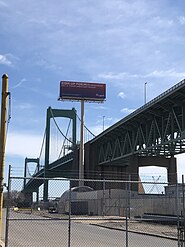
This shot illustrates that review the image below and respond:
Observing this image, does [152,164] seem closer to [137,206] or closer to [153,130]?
[153,130]

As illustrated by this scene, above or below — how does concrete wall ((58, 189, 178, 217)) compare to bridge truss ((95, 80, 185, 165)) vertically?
below

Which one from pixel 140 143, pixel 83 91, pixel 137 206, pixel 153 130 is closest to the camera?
pixel 137 206

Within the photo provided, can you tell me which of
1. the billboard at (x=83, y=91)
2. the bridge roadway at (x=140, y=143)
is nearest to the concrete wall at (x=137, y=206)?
the bridge roadway at (x=140, y=143)

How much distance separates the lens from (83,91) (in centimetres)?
9912

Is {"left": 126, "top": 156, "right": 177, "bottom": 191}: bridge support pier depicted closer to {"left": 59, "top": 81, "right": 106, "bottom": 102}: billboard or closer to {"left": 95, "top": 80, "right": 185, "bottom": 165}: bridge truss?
{"left": 95, "top": 80, "right": 185, "bottom": 165}: bridge truss

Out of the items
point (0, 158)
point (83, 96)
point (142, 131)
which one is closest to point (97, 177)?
point (83, 96)

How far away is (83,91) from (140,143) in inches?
1364

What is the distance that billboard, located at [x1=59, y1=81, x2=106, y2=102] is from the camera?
9862 centimetres

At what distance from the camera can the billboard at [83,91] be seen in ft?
324

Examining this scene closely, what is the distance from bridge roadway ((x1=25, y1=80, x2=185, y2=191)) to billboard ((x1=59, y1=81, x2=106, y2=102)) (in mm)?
12849

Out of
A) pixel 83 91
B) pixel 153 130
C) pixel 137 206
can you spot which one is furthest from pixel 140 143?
pixel 83 91

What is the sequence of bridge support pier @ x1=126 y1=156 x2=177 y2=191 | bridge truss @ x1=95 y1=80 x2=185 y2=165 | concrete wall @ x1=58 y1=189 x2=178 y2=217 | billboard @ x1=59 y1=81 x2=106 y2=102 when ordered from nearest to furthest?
concrete wall @ x1=58 y1=189 x2=178 y2=217
bridge truss @ x1=95 y1=80 x2=185 y2=165
bridge support pier @ x1=126 y1=156 x2=177 y2=191
billboard @ x1=59 y1=81 x2=106 y2=102

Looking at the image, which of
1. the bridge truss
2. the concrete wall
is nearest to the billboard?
the bridge truss

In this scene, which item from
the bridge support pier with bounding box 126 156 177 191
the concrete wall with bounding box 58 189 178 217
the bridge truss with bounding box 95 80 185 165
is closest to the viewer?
the concrete wall with bounding box 58 189 178 217
